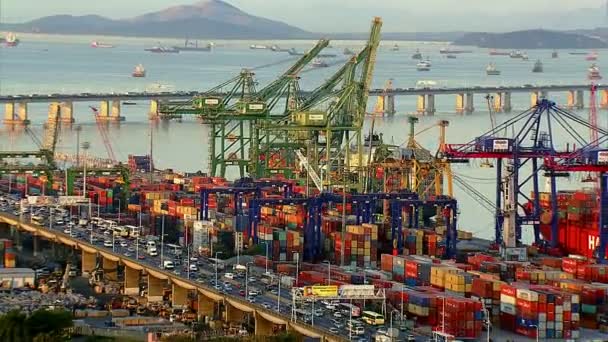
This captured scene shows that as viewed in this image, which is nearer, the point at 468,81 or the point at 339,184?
the point at 339,184

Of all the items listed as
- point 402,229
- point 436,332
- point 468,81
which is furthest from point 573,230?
point 468,81

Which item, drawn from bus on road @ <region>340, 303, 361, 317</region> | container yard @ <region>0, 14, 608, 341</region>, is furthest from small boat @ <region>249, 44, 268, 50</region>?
bus on road @ <region>340, 303, 361, 317</region>

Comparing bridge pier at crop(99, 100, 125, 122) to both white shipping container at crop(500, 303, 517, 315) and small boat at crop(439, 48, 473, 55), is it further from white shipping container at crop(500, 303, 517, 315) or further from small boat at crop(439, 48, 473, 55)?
small boat at crop(439, 48, 473, 55)

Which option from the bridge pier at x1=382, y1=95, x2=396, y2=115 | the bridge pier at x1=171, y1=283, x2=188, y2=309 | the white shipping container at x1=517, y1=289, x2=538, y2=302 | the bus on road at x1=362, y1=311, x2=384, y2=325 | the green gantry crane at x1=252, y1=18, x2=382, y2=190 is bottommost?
the bridge pier at x1=171, y1=283, x2=188, y2=309

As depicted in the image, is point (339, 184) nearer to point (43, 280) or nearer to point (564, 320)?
point (43, 280)

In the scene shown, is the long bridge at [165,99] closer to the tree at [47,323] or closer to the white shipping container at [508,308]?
the white shipping container at [508,308]

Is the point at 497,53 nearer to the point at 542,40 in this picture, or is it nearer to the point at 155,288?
the point at 542,40
